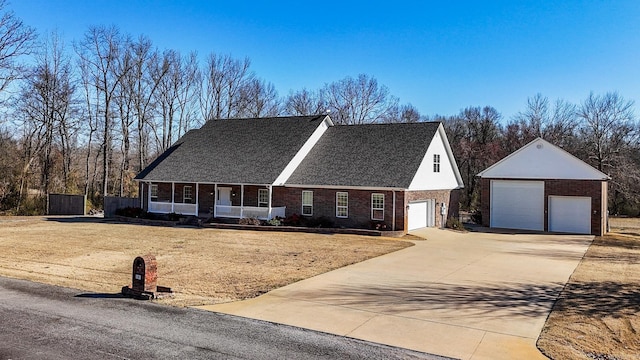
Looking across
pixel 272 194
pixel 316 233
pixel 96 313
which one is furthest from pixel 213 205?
pixel 96 313

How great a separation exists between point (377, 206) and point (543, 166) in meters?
11.0

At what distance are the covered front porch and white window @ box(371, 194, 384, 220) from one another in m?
5.74

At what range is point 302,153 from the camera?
29.8 m

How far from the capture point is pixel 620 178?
41375 mm

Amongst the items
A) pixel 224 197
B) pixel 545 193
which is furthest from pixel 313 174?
pixel 545 193

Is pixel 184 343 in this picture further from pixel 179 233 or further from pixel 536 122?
pixel 536 122

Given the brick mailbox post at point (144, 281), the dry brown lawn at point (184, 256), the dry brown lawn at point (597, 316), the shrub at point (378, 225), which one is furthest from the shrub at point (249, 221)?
the dry brown lawn at point (597, 316)

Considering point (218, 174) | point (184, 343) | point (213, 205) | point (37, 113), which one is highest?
point (37, 113)

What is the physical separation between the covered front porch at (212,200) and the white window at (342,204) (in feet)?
11.8

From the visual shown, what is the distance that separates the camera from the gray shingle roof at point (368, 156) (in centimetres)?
2595

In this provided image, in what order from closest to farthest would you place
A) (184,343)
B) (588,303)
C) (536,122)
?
(184,343) < (588,303) < (536,122)

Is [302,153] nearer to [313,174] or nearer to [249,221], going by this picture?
[313,174]

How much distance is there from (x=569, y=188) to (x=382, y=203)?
11521 millimetres

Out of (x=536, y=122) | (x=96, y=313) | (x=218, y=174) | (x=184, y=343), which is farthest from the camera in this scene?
(x=536, y=122)
